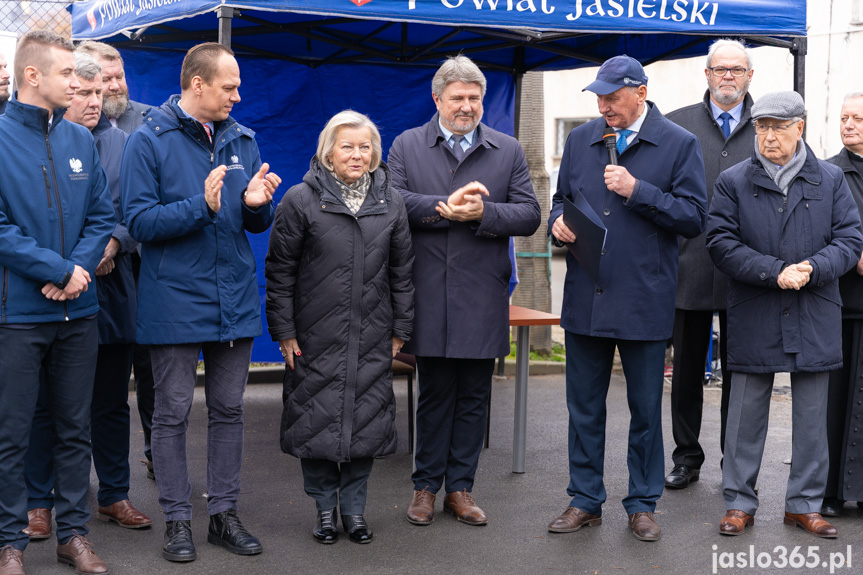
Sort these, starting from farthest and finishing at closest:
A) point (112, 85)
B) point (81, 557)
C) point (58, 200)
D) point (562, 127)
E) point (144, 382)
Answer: point (562, 127) < point (144, 382) < point (112, 85) < point (81, 557) < point (58, 200)

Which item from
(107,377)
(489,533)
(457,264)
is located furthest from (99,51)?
(489,533)

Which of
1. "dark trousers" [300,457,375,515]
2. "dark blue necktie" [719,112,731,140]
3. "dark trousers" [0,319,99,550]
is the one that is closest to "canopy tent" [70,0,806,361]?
"dark blue necktie" [719,112,731,140]

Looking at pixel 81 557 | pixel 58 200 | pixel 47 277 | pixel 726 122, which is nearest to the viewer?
pixel 47 277

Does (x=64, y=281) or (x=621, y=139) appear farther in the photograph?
(x=621, y=139)

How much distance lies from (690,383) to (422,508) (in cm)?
171

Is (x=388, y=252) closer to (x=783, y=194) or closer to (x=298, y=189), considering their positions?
(x=298, y=189)

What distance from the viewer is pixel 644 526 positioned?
4.41m

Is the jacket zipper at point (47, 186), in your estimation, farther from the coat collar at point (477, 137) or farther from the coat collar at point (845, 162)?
the coat collar at point (845, 162)

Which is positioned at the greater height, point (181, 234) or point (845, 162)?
point (845, 162)

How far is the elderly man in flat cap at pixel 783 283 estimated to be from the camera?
14.2 ft

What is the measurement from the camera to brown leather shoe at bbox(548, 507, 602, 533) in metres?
4.49

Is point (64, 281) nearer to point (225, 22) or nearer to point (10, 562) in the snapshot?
point (10, 562)

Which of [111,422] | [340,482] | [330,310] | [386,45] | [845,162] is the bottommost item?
[340,482]

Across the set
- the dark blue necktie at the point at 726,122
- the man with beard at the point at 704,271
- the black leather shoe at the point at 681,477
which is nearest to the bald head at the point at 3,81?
the man with beard at the point at 704,271
